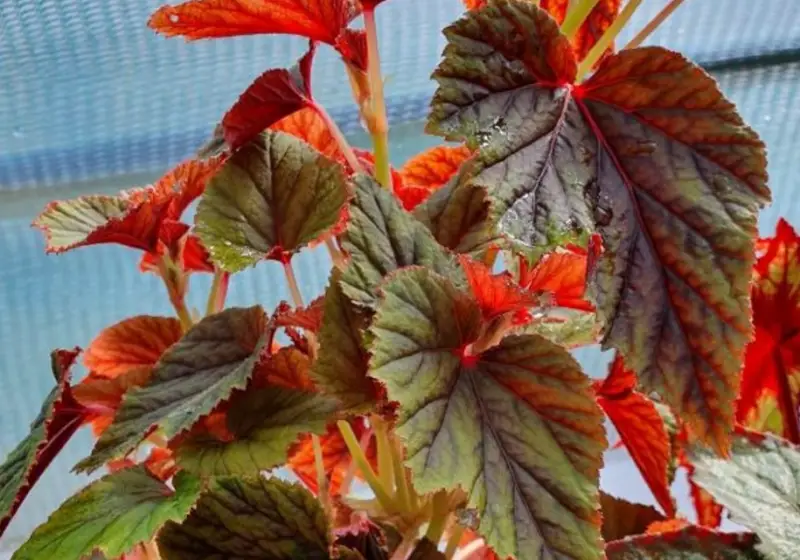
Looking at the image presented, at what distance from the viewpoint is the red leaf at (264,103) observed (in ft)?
1.64

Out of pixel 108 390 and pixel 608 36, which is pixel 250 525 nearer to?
pixel 108 390

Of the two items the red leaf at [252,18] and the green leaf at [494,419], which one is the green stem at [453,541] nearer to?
the green leaf at [494,419]

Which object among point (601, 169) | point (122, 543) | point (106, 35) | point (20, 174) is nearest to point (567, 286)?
point (601, 169)

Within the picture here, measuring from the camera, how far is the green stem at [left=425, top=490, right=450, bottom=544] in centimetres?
51

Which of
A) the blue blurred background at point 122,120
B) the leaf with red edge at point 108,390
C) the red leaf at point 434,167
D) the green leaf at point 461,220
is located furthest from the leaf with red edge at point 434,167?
the blue blurred background at point 122,120

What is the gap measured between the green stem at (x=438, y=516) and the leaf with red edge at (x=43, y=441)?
0.22m

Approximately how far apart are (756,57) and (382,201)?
1051mm

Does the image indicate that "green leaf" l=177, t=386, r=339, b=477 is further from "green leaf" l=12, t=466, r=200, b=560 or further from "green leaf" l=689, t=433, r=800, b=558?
"green leaf" l=689, t=433, r=800, b=558

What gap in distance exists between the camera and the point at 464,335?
0.43m

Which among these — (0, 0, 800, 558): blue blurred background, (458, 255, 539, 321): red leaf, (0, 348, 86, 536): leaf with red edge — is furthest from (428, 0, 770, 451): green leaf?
(0, 0, 800, 558): blue blurred background

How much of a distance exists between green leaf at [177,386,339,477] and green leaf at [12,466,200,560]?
15mm

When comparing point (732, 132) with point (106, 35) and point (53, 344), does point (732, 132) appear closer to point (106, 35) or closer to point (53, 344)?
point (106, 35)

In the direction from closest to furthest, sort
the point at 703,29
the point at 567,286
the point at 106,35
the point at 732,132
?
the point at 732,132 < the point at 567,286 < the point at 106,35 < the point at 703,29

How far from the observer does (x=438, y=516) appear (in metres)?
0.52
